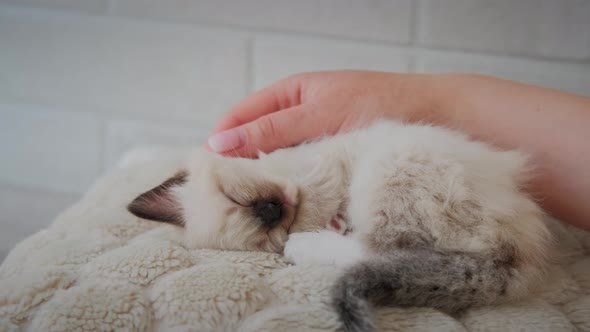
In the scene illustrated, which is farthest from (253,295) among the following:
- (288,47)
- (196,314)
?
(288,47)

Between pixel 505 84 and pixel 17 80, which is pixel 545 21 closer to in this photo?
pixel 505 84

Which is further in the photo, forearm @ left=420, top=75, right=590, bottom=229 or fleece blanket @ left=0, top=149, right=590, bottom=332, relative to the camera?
forearm @ left=420, top=75, right=590, bottom=229

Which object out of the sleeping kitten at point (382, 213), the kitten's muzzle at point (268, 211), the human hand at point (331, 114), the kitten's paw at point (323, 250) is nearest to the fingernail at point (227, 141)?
the human hand at point (331, 114)

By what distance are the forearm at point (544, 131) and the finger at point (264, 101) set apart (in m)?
0.47

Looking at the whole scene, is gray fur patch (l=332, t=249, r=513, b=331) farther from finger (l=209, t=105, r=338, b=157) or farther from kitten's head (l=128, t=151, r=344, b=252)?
finger (l=209, t=105, r=338, b=157)

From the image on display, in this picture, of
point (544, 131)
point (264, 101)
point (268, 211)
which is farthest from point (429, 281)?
point (264, 101)

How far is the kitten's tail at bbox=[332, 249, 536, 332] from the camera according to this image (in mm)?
760

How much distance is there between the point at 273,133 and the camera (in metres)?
1.26

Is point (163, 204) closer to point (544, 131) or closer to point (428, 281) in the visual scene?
point (428, 281)

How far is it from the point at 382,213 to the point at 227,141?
518 millimetres

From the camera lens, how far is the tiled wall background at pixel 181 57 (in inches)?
69.4

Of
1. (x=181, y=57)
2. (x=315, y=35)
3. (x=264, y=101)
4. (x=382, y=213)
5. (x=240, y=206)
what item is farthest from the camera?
(x=181, y=57)

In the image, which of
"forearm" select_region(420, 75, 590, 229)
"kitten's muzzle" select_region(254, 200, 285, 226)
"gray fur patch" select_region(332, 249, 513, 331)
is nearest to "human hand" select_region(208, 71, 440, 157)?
"forearm" select_region(420, 75, 590, 229)

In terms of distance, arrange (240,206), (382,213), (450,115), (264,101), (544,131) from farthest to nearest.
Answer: (264,101) → (450,115) → (544,131) → (240,206) → (382,213)
